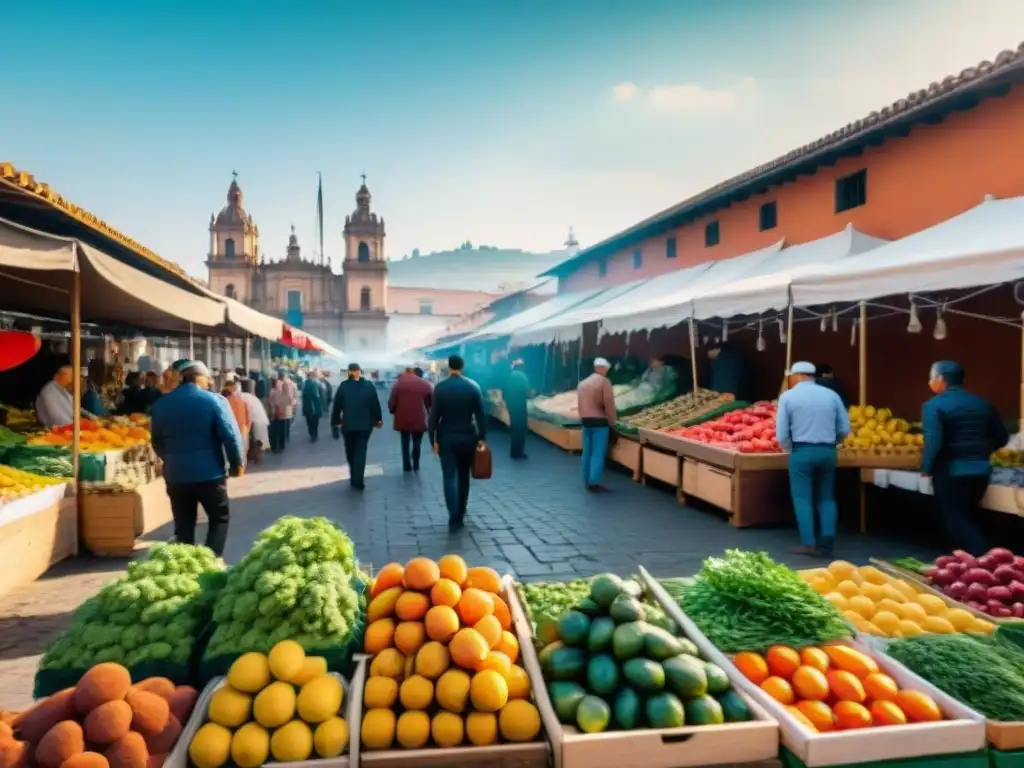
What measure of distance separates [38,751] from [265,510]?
6315 mm

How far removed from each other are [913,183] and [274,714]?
11.2 m

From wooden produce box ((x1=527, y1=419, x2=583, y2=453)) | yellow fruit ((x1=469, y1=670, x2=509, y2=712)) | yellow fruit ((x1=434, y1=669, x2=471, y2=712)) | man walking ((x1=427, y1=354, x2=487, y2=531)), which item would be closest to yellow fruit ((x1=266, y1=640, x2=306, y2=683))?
yellow fruit ((x1=434, y1=669, x2=471, y2=712))

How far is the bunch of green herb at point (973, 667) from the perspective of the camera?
2.62 metres

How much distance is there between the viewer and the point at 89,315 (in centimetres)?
1082

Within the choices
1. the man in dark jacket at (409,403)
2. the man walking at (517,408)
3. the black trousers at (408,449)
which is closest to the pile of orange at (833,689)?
the man in dark jacket at (409,403)

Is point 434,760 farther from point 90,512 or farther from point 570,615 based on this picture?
point 90,512

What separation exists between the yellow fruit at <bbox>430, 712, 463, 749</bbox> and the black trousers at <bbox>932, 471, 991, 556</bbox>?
180 inches

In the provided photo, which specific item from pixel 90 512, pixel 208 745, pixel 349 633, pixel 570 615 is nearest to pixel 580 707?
pixel 570 615

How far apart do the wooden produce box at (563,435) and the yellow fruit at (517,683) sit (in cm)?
964

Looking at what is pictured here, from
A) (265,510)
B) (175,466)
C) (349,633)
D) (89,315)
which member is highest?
(89,315)

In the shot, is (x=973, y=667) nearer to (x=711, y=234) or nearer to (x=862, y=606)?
(x=862, y=606)

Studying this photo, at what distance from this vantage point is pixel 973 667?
9.19ft

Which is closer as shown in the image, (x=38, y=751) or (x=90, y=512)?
(x=38, y=751)

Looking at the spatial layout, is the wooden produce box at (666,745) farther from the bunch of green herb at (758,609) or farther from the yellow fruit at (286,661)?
the yellow fruit at (286,661)
